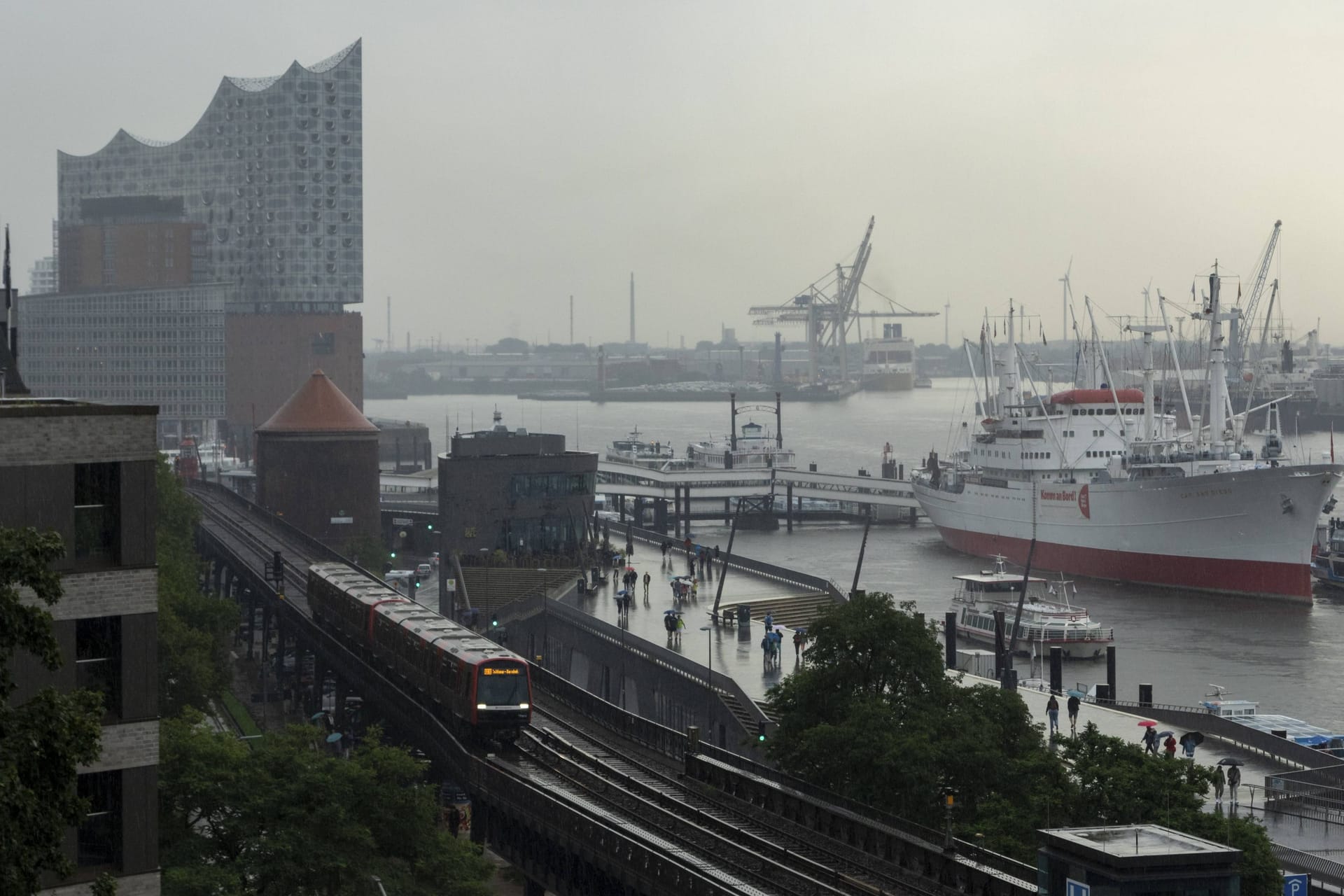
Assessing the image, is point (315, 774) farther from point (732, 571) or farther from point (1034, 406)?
point (1034, 406)

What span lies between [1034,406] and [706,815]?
63.0 metres

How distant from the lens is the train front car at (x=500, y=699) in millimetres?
29500

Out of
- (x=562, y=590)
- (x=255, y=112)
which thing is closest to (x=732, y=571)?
(x=562, y=590)

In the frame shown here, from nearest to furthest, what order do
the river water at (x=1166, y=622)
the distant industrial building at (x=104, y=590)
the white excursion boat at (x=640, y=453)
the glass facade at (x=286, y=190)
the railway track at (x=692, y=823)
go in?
the distant industrial building at (x=104, y=590) → the railway track at (x=692, y=823) → the river water at (x=1166, y=622) → the white excursion boat at (x=640, y=453) → the glass facade at (x=286, y=190)

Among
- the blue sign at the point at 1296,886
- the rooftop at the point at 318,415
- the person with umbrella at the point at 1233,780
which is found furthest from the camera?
the rooftop at the point at 318,415

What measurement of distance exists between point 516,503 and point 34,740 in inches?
2050

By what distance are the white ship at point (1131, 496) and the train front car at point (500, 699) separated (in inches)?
1728

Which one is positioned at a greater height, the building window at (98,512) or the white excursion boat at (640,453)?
the building window at (98,512)

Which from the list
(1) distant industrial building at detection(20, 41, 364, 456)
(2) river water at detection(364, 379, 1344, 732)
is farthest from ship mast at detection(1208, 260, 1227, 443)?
(1) distant industrial building at detection(20, 41, 364, 456)

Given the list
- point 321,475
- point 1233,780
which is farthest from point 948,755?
point 321,475

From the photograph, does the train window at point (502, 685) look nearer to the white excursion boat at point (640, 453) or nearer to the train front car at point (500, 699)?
the train front car at point (500, 699)

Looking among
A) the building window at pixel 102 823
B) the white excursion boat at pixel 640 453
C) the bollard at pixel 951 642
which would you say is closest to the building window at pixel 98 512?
the building window at pixel 102 823

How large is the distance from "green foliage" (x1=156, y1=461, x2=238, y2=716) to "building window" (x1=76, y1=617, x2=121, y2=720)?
1405 cm

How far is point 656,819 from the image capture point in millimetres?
24344
